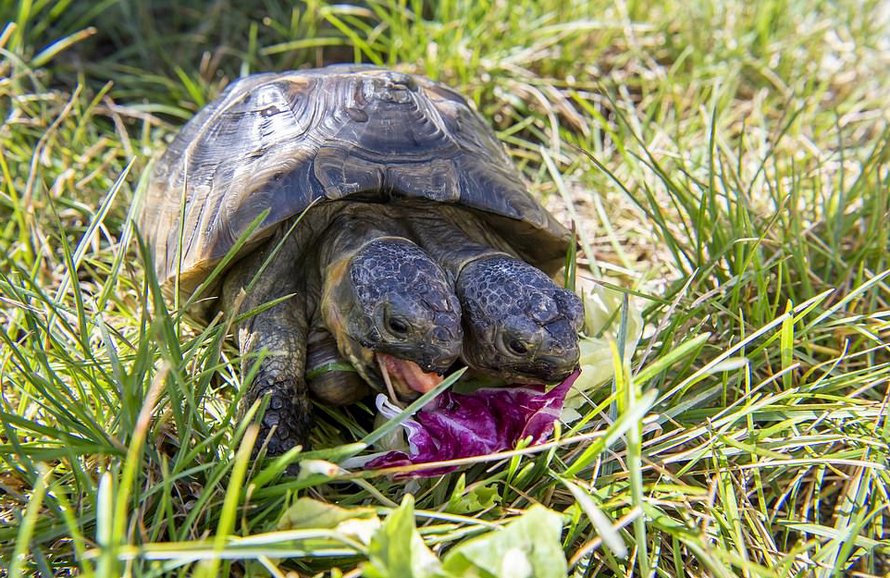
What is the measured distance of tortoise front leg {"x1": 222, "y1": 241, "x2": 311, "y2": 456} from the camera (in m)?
2.02

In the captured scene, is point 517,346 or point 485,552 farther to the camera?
point 517,346

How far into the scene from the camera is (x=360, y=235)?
2.21m

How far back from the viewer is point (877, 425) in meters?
2.03

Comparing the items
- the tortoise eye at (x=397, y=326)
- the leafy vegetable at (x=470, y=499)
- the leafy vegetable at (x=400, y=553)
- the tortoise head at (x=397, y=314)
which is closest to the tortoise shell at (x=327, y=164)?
the tortoise head at (x=397, y=314)

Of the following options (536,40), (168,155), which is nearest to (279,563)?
(168,155)

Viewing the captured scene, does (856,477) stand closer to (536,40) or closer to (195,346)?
(195,346)

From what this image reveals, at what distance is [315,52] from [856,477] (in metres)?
3.58

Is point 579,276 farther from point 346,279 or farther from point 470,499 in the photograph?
point 470,499

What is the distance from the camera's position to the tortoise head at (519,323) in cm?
192

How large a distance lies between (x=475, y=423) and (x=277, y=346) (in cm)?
63

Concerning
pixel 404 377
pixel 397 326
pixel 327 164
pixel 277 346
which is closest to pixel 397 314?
pixel 397 326

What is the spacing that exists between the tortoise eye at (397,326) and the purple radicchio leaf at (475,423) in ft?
0.71

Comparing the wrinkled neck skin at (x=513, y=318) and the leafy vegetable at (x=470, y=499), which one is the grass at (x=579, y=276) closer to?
the leafy vegetable at (x=470, y=499)

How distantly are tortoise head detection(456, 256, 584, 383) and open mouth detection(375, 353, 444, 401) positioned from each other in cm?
17
